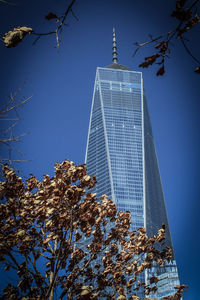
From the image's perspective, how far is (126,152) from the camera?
439 feet

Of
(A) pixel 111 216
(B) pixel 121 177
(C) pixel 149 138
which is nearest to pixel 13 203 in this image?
(A) pixel 111 216

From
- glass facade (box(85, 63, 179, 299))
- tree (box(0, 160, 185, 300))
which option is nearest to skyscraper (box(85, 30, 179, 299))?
glass facade (box(85, 63, 179, 299))

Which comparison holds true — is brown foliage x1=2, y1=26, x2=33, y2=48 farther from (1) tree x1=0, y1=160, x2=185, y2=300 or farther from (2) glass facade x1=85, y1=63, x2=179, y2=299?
(2) glass facade x1=85, y1=63, x2=179, y2=299

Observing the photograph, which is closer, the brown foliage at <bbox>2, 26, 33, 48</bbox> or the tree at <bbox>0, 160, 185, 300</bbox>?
the brown foliage at <bbox>2, 26, 33, 48</bbox>

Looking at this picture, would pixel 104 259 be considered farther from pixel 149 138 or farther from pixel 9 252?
pixel 149 138

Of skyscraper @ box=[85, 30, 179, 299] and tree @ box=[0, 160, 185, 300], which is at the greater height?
skyscraper @ box=[85, 30, 179, 299]

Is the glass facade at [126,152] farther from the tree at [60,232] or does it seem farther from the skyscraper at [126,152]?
the tree at [60,232]

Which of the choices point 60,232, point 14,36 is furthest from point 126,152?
point 14,36

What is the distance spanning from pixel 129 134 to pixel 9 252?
139 meters

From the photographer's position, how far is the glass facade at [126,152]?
12081cm

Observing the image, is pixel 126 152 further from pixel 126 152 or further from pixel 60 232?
pixel 60 232

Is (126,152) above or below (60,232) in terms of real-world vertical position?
above

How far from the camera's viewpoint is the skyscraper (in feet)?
396

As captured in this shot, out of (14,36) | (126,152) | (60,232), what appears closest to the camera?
(14,36)
